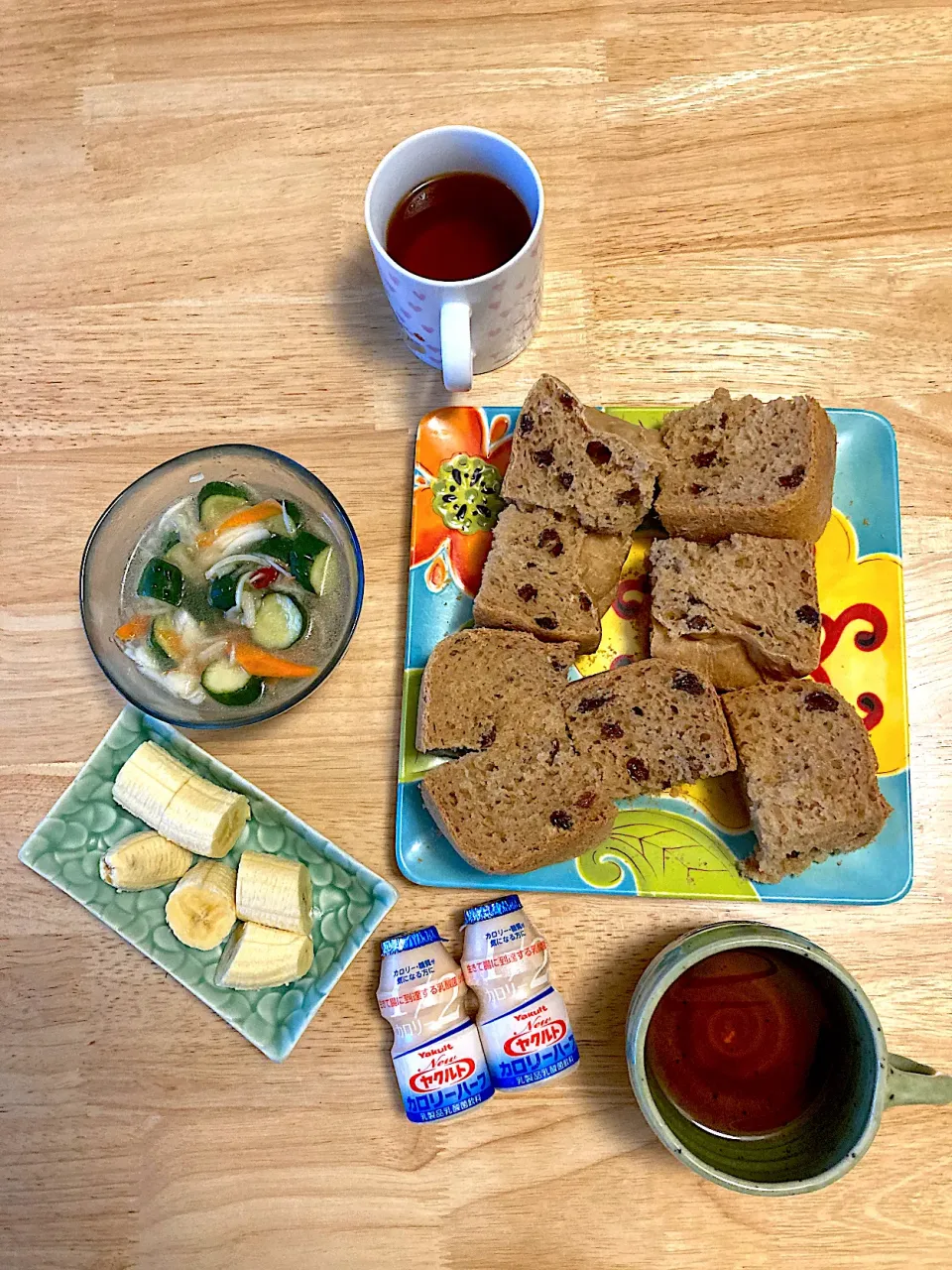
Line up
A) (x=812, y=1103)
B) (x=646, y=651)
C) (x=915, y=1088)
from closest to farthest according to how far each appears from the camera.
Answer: (x=915, y=1088), (x=812, y=1103), (x=646, y=651)

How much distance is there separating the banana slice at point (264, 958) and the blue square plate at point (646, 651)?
0.21m

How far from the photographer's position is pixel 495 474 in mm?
1432

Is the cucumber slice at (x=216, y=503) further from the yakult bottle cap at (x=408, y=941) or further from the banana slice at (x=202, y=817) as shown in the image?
the yakult bottle cap at (x=408, y=941)

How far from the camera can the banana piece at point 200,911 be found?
1383mm

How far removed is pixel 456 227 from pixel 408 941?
3.48ft

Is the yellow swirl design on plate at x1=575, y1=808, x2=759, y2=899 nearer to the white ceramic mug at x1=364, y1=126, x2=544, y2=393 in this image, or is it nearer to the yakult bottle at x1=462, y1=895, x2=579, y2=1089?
the yakult bottle at x1=462, y1=895, x2=579, y2=1089

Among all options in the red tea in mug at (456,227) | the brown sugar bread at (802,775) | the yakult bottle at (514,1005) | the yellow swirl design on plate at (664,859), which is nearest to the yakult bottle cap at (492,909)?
the yakult bottle at (514,1005)

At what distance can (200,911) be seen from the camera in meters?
1.38

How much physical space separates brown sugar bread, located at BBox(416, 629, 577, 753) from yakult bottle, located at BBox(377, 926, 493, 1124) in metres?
0.32

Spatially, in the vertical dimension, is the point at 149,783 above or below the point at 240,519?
below

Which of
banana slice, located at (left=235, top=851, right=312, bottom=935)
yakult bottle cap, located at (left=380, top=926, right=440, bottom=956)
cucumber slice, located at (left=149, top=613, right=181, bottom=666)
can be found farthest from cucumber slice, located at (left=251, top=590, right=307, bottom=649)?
yakult bottle cap, located at (left=380, top=926, right=440, bottom=956)

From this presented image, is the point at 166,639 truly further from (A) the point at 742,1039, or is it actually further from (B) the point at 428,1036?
(A) the point at 742,1039

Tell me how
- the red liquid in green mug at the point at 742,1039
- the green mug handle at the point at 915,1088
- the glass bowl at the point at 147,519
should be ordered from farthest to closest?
the glass bowl at the point at 147,519 → the red liquid in green mug at the point at 742,1039 → the green mug handle at the point at 915,1088

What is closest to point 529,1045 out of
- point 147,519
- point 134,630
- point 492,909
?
point 492,909
